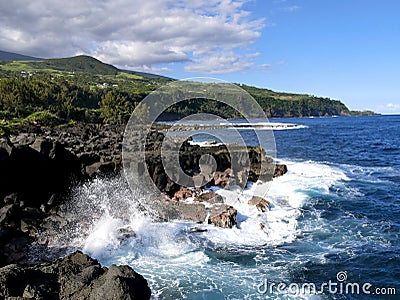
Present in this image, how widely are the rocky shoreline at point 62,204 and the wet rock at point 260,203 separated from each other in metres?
0.07

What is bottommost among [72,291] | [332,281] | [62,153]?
[332,281]

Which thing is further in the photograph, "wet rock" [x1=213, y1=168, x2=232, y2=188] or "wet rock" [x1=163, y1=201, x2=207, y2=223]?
"wet rock" [x1=213, y1=168, x2=232, y2=188]

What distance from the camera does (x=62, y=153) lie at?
26.0m

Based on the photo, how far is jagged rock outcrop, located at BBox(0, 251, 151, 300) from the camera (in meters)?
8.55

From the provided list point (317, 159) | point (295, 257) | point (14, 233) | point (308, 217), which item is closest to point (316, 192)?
point (308, 217)

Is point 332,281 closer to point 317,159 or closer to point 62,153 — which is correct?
point 62,153

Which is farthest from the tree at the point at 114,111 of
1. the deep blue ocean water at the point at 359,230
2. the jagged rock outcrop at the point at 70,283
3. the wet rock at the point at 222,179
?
the jagged rock outcrop at the point at 70,283

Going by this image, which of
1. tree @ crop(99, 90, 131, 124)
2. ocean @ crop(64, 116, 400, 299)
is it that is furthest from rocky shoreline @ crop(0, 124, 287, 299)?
tree @ crop(99, 90, 131, 124)

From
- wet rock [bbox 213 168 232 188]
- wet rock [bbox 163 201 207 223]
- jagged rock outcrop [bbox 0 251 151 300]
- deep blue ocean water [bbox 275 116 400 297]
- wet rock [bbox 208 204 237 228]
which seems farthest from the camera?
wet rock [bbox 213 168 232 188]

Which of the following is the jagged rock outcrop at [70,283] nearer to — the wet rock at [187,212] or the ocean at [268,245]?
the ocean at [268,245]

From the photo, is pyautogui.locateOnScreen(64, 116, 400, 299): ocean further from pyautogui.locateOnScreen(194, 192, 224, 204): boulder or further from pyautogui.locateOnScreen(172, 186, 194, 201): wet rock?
pyautogui.locateOnScreen(172, 186, 194, 201): wet rock

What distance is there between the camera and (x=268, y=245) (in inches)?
685

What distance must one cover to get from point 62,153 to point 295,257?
19146mm

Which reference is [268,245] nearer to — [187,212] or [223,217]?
[223,217]
